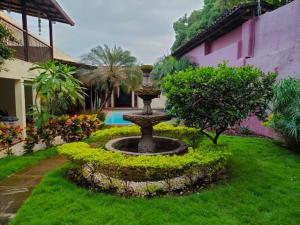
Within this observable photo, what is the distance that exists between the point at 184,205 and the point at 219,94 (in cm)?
262

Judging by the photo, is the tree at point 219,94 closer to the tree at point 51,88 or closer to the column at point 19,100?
the tree at point 51,88

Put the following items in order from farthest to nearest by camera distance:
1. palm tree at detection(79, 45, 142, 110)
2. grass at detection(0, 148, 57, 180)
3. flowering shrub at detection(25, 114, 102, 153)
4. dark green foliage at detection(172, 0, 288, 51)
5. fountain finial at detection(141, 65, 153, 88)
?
dark green foliage at detection(172, 0, 288, 51)
palm tree at detection(79, 45, 142, 110)
flowering shrub at detection(25, 114, 102, 153)
grass at detection(0, 148, 57, 180)
fountain finial at detection(141, 65, 153, 88)

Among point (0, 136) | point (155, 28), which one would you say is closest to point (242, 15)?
point (0, 136)

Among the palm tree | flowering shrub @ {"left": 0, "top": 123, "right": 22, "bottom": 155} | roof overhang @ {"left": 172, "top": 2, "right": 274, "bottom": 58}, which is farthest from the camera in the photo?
→ the palm tree

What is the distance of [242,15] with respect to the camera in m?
10.6

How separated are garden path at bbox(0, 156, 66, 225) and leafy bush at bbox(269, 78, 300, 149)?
6.29 m

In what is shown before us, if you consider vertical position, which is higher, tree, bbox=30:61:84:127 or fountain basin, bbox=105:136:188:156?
tree, bbox=30:61:84:127

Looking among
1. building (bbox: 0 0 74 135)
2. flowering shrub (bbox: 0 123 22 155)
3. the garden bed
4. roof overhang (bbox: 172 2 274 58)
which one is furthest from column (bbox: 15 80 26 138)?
roof overhang (bbox: 172 2 274 58)

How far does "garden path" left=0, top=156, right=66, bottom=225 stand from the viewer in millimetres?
4328

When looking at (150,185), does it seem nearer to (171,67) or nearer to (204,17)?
(171,67)

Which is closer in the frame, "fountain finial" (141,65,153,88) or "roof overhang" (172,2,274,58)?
"fountain finial" (141,65,153,88)

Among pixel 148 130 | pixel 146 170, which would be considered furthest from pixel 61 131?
pixel 146 170

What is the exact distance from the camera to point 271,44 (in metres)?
9.25

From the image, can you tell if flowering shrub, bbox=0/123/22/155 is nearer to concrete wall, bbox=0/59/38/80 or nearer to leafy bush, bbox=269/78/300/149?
concrete wall, bbox=0/59/38/80
